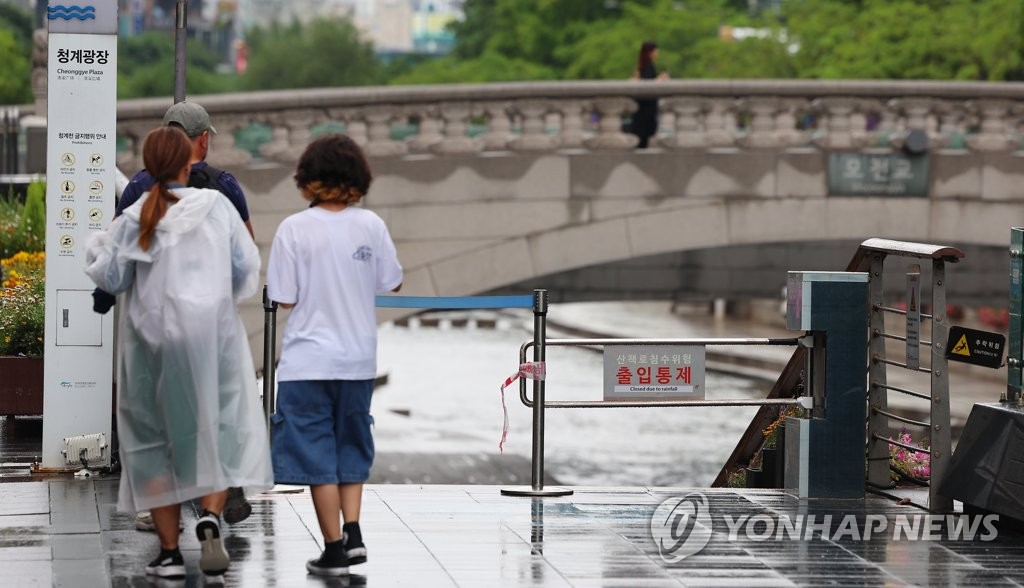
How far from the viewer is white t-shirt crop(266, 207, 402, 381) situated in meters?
6.57

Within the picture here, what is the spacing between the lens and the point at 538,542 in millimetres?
Result: 7473

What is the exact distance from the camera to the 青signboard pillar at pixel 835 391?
884 cm

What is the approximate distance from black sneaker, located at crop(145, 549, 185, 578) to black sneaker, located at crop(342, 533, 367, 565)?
2.18ft

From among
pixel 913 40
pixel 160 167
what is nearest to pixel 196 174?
pixel 160 167

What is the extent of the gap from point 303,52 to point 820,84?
81.5m

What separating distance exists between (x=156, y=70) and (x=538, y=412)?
84.3 meters

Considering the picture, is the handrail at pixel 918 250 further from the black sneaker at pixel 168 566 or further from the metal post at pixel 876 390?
the black sneaker at pixel 168 566

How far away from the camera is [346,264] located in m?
6.60

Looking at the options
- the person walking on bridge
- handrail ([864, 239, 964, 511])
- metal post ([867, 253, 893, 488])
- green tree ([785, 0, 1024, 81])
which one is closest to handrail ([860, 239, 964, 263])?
handrail ([864, 239, 964, 511])

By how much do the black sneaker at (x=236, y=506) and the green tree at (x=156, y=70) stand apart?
222 feet

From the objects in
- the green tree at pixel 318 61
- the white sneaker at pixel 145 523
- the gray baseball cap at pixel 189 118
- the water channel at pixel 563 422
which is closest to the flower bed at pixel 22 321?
the white sneaker at pixel 145 523

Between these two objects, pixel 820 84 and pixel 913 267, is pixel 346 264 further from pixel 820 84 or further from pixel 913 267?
pixel 820 84

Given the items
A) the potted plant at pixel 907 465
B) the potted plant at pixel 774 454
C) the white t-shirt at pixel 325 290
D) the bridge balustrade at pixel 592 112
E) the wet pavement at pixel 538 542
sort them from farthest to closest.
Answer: the bridge balustrade at pixel 592 112
the potted plant at pixel 774 454
the potted plant at pixel 907 465
the wet pavement at pixel 538 542
the white t-shirt at pixel 325 290

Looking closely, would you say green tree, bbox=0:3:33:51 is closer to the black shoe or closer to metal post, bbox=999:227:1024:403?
metal post, bbox=999:227:1024:403
